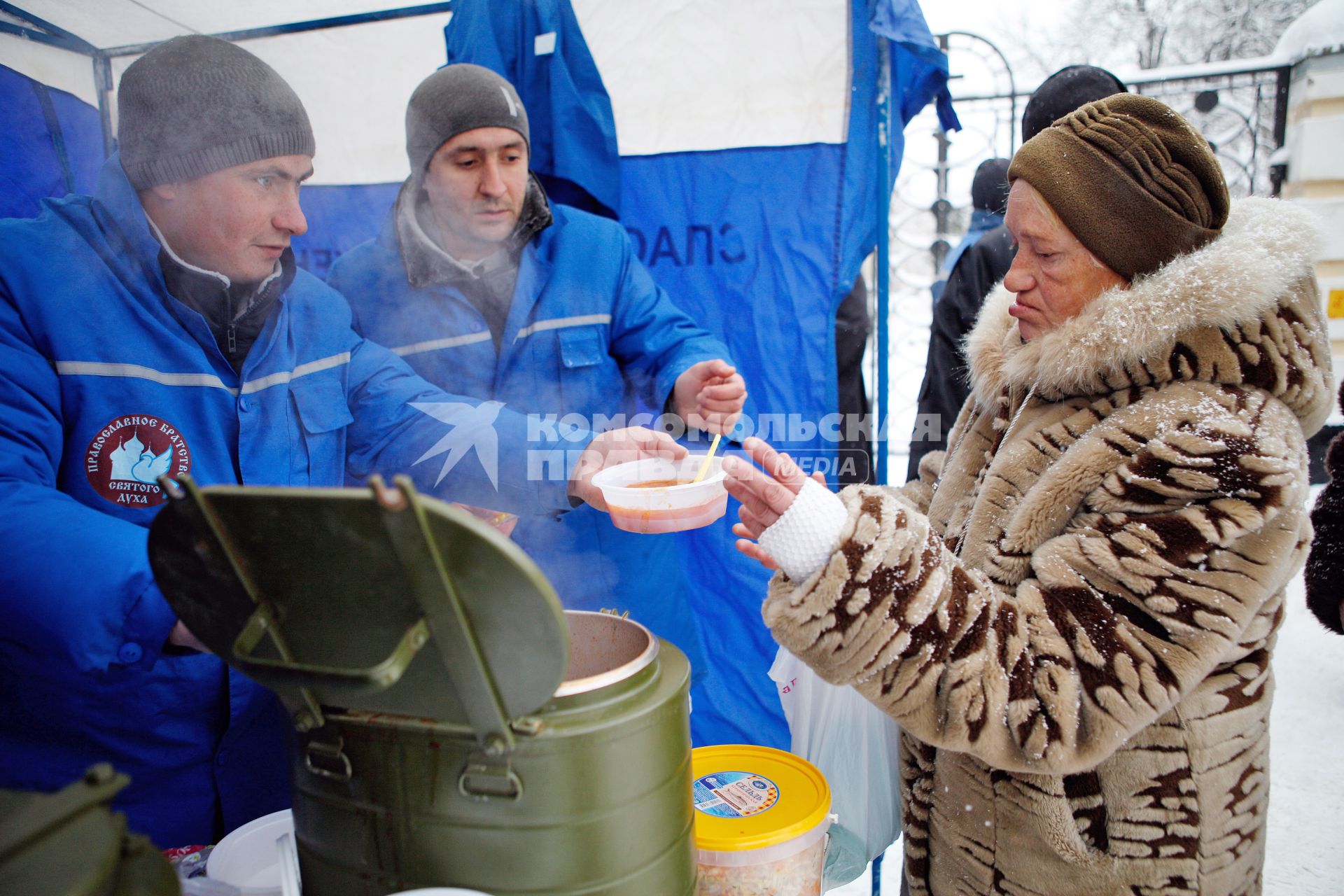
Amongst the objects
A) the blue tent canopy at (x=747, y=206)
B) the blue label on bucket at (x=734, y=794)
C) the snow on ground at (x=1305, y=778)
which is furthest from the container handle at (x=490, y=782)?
the snow on ground at (x=1305, y=778)

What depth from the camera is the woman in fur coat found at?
1.12 meters

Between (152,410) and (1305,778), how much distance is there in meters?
4.11

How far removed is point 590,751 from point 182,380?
892 millimetres

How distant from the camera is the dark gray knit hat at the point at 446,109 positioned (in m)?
1.80

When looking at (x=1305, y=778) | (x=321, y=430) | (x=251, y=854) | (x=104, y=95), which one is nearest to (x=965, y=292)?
(x=1305, y=778)

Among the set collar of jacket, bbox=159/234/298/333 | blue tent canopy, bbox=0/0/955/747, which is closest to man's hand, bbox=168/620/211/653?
collar of jacket, bbox=159/234/298/333

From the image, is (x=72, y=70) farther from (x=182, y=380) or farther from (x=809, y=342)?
(x=809, y=342)

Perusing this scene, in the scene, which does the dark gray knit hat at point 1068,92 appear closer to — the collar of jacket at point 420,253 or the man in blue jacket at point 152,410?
the collar of jacket at point 420,253

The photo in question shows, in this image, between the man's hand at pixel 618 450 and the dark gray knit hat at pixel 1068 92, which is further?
the dark gray knit hat at pixel 1068 92

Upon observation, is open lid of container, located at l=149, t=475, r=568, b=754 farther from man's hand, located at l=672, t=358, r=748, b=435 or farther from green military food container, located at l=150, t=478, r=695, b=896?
man's hand, located at l=672, t=358, r=748, b=435

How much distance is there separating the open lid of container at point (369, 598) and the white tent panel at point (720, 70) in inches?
74.0

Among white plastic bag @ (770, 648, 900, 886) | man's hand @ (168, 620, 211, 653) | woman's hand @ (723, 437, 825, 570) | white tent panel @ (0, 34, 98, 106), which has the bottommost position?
white plastic bag @ (770, 648, 900, 886)

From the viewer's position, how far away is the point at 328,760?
37.2 inches

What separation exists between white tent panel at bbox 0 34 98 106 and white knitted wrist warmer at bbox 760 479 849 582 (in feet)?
4.21
